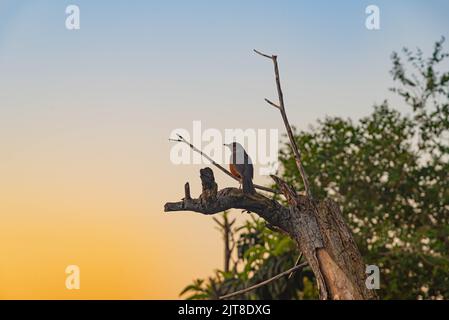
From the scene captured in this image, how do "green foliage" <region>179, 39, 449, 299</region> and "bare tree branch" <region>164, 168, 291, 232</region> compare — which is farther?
"green foliage" <region>179, 39, 449, 299</region>

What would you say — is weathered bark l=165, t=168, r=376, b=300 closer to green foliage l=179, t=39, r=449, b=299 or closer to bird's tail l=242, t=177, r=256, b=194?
bird's tail l=242, t=177, r=256, b=194

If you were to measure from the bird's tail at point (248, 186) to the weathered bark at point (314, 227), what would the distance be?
0.19 ft

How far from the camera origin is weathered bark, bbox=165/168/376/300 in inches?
232

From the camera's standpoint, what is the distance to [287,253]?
54.3ft

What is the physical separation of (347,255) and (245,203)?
0.89 metres

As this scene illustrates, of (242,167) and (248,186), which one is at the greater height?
(242,167)

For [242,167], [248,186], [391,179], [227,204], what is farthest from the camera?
[391,179]

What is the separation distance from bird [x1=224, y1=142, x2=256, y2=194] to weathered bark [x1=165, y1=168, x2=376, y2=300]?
123mm

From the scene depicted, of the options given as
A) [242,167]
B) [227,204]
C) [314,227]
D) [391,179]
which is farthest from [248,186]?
[391,179]

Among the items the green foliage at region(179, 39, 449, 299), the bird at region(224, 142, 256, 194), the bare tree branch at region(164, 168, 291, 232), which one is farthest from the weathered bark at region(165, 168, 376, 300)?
the green foliage at region(179, 39, 449, 299)

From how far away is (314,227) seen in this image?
603cm

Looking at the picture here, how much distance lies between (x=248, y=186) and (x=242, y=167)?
1.41ft

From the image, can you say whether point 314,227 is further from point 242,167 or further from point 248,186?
point 242,167
